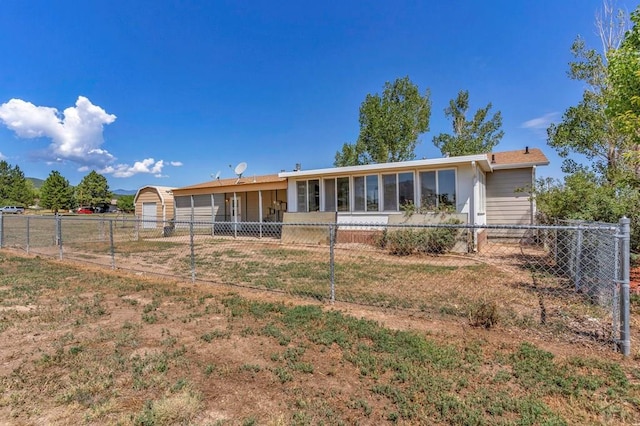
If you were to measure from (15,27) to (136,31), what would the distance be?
176 inches

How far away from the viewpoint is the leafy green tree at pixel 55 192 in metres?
43.6

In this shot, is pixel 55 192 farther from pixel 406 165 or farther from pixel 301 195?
pixel 406 165

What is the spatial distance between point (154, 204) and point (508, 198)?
2097cm

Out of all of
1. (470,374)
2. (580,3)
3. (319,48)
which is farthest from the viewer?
(319,48)

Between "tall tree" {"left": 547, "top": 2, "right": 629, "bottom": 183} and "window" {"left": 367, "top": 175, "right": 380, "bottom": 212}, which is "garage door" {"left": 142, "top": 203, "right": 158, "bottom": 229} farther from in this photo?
"tall tree" {"left": 547, "top": 2, "right": 629, "bottom": 183}

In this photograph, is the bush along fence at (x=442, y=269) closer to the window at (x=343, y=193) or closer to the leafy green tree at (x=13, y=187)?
the window at (x=343, y=193)

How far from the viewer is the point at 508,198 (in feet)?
40.5

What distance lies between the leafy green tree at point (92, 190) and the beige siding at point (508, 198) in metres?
63.8

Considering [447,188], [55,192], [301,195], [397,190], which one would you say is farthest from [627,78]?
[55,192]

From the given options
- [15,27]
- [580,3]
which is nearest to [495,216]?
[580,3]

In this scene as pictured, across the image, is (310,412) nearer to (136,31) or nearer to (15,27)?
(136,31)

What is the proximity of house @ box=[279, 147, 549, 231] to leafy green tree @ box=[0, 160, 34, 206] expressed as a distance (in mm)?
68547

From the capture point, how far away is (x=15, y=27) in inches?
522

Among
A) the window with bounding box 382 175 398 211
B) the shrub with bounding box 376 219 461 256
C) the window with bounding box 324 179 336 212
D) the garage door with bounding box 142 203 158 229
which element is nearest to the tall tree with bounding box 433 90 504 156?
the window with bounding box 382 175 398 211
